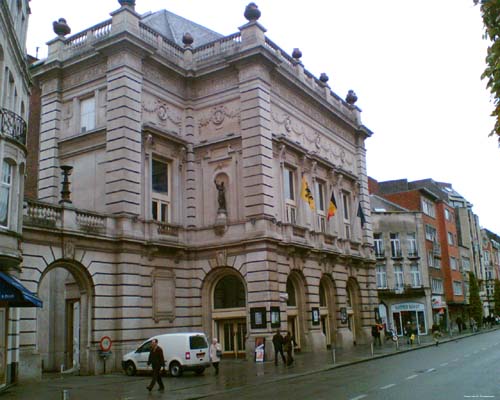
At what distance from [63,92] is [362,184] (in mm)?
24108

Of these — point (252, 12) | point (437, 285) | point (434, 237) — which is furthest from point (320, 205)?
point (434, 237)

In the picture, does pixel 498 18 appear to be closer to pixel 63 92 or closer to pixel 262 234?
pixel 262 234

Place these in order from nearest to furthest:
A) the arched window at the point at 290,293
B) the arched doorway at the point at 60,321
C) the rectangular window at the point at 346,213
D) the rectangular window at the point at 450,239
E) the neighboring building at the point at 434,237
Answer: the arched doorway at the point at 60,321 < the arched window at the point at 290,293 < the rectangular window at the point at 346,213 < the neighboring building at the point at 434,237 < the rectangular window at the point at 450,239

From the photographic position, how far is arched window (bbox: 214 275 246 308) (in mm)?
33719

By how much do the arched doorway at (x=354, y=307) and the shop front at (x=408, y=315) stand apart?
68.8ft

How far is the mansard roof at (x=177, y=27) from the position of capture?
40.9 meters

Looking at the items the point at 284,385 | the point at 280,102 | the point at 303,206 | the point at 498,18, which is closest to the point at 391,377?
the point at 284,385

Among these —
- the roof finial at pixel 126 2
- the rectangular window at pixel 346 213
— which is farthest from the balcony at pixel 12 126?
the rectangular window at pixel 346 213

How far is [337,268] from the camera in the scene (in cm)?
4116

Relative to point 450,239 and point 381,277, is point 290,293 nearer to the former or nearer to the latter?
point 381,277

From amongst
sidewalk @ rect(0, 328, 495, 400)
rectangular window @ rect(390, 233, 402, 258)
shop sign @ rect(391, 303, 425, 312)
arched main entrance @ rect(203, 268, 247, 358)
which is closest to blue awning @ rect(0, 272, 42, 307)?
sidewalk @ rect(0, 328, 495, 400)

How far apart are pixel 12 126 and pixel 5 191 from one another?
233 cm

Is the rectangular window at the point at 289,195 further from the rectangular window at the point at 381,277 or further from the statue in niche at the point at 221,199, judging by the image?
the rectangular window at the point at 381,277

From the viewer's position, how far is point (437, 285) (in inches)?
2729
